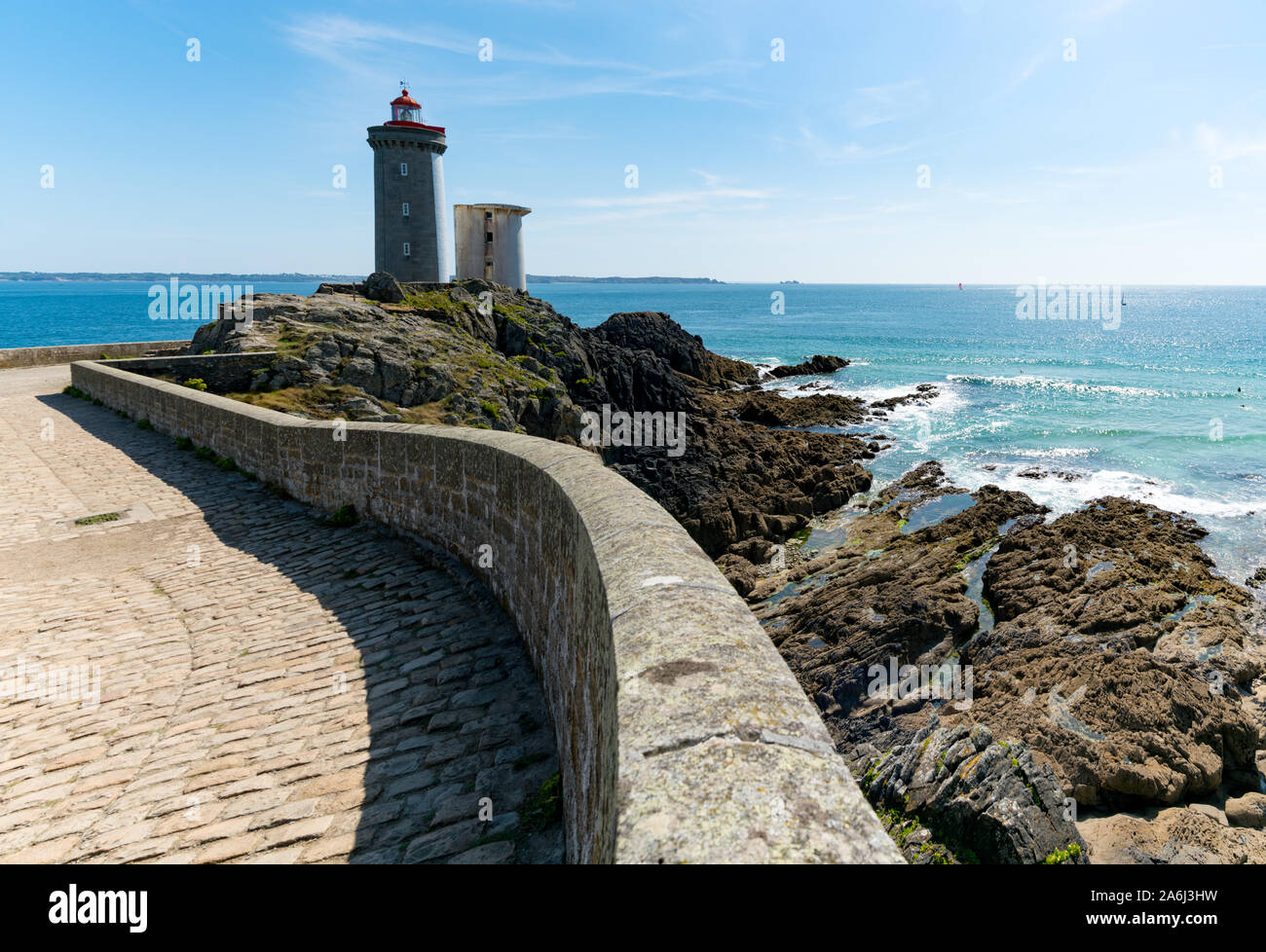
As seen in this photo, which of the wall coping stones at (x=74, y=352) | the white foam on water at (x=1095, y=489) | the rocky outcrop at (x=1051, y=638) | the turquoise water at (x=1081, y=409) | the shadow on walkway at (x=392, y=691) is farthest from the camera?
the turquoise water at (x=1081, y=409)

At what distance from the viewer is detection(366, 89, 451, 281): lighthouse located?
3528 cm

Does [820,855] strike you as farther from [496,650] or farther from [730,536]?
[730,536]

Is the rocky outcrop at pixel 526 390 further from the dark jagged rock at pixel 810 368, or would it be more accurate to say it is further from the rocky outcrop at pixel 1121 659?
the dark jagged rock at pixel 810 368

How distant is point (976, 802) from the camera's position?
6.54 meters

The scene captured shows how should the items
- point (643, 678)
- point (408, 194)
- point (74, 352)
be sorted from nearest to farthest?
point (643, 678) → point (74, 352) → point (408, 194)

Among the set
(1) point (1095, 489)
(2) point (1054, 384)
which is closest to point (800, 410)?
(1) point (1095, 489)

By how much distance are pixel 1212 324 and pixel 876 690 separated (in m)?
138

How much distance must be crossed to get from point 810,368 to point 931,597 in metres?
44.0

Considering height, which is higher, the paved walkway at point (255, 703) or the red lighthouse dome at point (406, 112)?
the red lighthouse dome at point (406, 112)

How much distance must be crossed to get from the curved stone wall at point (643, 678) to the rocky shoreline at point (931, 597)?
4.55 metres

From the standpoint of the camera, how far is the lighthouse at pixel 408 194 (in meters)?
35.3

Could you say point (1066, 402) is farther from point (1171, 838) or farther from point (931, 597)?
point (1171, 838)

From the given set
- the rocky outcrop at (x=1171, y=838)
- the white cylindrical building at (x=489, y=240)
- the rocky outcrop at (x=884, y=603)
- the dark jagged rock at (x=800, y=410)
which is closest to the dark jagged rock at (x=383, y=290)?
the white cylindrical building at (x=489, y=240)

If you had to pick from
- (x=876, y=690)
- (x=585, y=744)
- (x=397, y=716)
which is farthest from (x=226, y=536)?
(x=876, y=690)
